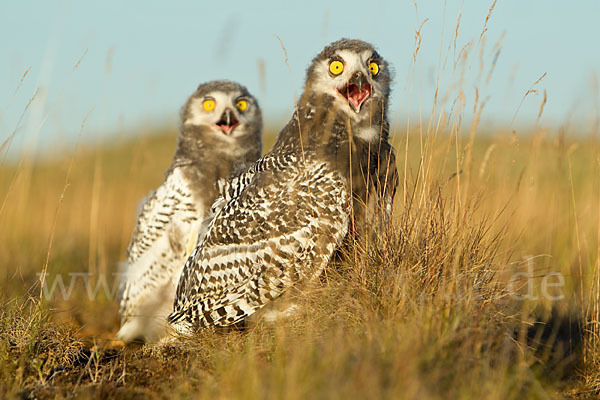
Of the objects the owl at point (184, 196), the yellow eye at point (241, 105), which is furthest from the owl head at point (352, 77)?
the yellow eye at point (241, 105)

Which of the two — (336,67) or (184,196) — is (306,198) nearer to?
(336,67)

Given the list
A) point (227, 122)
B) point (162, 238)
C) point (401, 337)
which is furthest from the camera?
point (227, 122)

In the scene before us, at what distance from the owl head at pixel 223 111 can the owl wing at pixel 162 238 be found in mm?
569

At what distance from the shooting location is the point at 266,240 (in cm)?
399

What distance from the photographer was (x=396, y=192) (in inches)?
172

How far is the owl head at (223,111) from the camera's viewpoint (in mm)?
5773

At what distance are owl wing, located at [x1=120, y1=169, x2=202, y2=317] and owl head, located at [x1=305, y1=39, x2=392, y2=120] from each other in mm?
1750

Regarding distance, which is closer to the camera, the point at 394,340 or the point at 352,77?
the point at 394,340

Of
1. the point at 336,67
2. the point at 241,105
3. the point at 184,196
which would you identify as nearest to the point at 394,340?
the point at 336,67

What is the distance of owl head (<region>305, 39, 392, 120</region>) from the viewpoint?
4145 mm

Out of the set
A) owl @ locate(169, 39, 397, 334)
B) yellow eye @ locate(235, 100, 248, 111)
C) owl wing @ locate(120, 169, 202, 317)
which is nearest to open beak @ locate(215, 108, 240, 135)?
yellow eye @ locate(235, 100, 248, 111)

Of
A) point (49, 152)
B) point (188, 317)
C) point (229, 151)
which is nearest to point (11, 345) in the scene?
point (188, 317)

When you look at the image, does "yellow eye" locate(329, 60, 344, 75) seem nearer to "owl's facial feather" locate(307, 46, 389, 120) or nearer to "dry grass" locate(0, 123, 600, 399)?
"owl's facial feather" locate(307, 46, 389, 120)

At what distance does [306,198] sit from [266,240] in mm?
388
